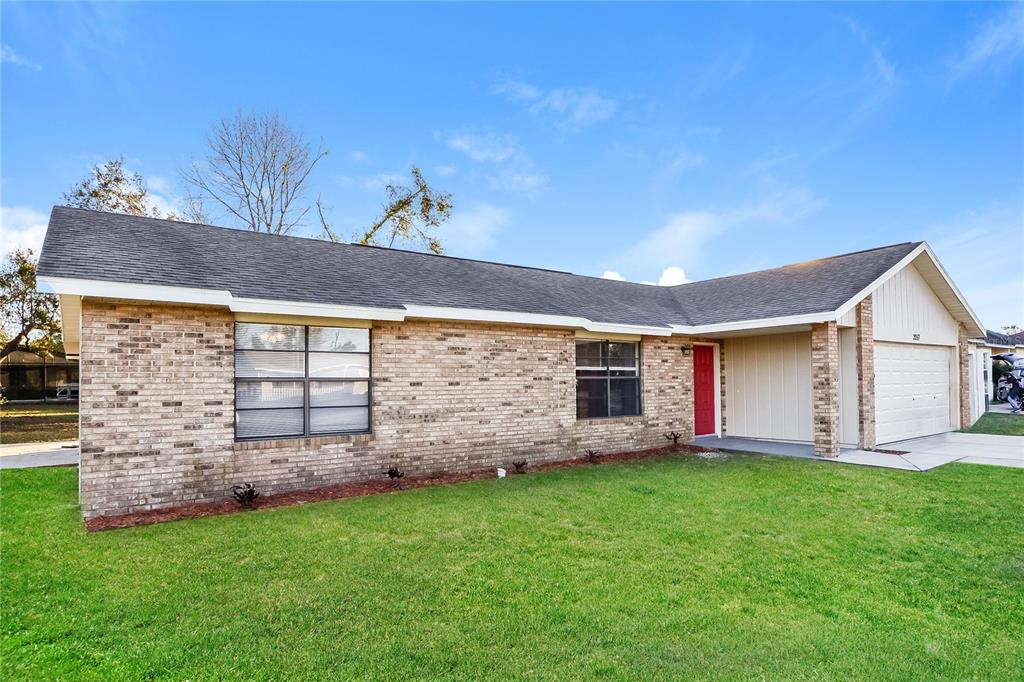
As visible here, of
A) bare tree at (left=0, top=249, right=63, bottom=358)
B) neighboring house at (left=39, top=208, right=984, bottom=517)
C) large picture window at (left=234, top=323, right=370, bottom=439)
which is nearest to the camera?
neighboring house at (left=39, top=208, right=984, bottom=517)

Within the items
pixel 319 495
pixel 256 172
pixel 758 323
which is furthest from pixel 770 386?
pixel 256 172

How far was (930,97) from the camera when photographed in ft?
45.4

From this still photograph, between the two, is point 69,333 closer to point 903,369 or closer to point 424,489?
point 424,489

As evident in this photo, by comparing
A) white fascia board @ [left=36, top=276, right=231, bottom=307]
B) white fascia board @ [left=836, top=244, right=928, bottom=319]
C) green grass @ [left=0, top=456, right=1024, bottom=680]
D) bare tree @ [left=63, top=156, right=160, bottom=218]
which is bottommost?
green grass @ [left=0, top=456, right=1024, bottom=680]

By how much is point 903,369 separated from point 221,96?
77.8 feet

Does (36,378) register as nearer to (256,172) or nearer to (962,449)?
(256,172)

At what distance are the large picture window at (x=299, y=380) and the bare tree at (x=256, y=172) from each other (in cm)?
1585

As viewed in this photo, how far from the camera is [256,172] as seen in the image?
22016 mm

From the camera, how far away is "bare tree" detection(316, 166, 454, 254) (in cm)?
2450

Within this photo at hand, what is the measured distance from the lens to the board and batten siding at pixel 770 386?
1191 centimetres

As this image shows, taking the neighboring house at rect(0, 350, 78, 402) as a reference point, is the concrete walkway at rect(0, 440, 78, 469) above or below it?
below

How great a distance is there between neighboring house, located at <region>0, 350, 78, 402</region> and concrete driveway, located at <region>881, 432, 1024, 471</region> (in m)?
42.1

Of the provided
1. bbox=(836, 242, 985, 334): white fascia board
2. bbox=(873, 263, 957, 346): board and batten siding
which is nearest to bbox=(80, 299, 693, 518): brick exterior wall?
bbox=(836, 242, 985, 334): white fascia board

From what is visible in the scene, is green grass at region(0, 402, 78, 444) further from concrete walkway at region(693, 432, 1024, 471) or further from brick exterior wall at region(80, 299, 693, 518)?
concrete walkway at region(693, 432, 1024, 471)
